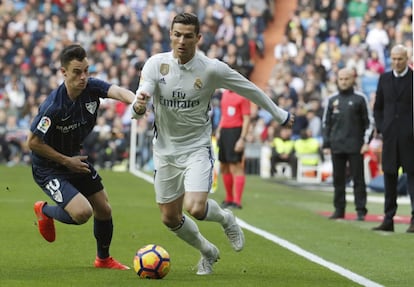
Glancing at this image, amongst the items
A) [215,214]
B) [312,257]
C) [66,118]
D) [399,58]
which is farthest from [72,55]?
[399,58]

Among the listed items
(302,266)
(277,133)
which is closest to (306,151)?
(277,133)

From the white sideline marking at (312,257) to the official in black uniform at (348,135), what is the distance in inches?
90.5

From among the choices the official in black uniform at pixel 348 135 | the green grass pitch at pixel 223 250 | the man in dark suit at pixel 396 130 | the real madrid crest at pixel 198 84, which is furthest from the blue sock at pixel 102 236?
the official in black uniform at pixel 348 135

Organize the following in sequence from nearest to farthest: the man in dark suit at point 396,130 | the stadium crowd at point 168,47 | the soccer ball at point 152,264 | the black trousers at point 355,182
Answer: the soccer ball at point 152,264
the man in dark suit at point 396,130
the black trousers at point 355,182
the stadium crowd at point 168,47

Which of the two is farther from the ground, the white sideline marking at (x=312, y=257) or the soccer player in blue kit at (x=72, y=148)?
the soccer player in blue kit at (x=72, y=148)

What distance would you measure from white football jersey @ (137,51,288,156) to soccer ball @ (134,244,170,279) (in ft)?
2.96

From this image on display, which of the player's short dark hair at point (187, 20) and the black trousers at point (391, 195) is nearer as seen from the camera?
the player's short dark hair at point (187, 20)

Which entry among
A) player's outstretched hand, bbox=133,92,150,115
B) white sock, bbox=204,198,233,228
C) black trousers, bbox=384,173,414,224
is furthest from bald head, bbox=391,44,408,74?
player's outstretched hand, bbox=133,92,150,115

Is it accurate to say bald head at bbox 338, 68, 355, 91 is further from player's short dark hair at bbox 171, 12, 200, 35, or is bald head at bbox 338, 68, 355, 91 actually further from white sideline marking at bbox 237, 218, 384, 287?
player's short dark hair at bbox 171, 12, 200, 35

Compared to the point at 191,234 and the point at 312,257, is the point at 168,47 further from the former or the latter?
the point at 191,234

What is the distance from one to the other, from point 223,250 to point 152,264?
8.37 feet

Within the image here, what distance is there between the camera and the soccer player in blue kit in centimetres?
1037

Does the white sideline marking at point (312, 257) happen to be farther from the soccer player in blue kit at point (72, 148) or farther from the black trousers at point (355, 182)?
the soccer player in blue kit at point (72, 148)

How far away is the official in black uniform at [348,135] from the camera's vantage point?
56.8 ft
